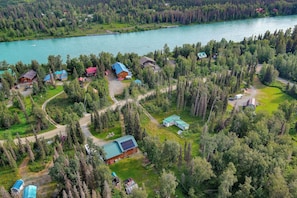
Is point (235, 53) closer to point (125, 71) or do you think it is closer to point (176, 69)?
point (176, 69)

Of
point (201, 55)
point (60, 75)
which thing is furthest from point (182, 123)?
point (201, 55)

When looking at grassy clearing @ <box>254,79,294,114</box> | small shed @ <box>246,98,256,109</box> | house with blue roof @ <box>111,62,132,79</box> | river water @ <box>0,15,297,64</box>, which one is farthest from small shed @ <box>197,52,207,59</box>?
small shed @ <box>246,98,256,109</box>

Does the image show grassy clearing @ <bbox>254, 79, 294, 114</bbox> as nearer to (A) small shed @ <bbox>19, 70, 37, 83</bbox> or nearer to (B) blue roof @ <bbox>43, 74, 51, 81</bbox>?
(B) blue roof @ <bbox>43, 74, 51, 81</bbox>

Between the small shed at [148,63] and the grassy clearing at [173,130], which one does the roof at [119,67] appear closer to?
the small shed at [148,63]

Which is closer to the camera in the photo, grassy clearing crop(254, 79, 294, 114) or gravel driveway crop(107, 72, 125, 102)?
grassy clearing crop(254, 79, 294, 114)

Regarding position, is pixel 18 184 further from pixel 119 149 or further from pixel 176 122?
pixel 176 122

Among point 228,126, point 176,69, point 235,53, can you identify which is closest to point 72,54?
point 176,69

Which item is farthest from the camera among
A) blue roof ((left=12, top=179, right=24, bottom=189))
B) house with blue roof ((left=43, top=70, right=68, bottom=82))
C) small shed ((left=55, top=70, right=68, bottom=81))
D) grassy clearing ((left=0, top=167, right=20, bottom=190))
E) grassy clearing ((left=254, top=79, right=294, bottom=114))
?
small shed ((left=55, top=70, right=68, bottom=81))

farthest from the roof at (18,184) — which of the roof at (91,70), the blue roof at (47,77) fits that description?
the roof at (91,70)
